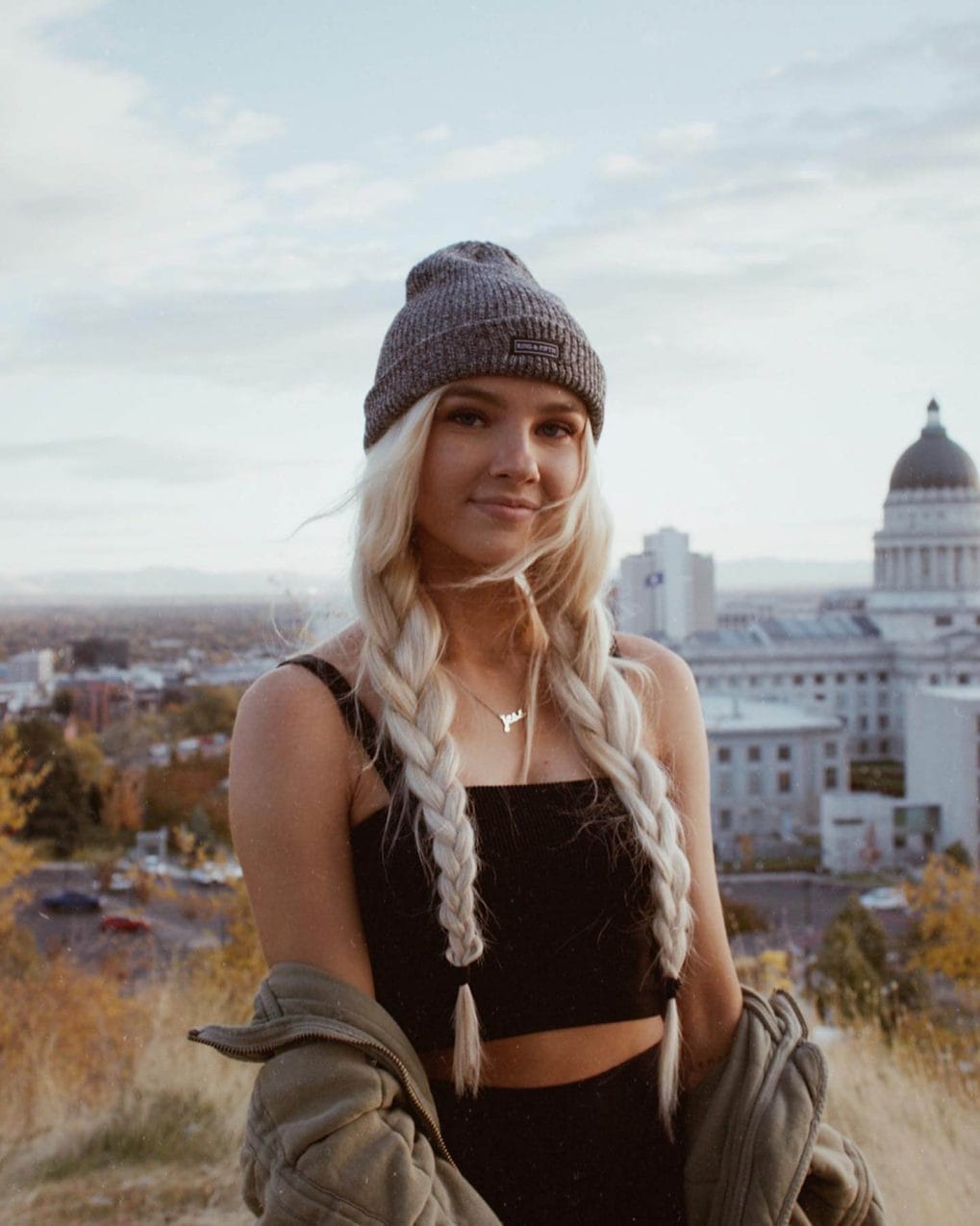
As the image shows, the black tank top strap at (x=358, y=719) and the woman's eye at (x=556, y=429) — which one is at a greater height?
the woman's eye at (x=556, y=429)

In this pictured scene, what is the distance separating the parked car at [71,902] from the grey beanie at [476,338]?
9549 millimetres

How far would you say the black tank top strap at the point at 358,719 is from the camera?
1.61 m

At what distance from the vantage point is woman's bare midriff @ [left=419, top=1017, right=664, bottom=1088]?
1.61m

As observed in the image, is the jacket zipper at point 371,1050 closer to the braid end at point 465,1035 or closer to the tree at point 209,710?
the braid end at point 465,1035

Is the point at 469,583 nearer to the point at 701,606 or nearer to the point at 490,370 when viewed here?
the point at 490,370

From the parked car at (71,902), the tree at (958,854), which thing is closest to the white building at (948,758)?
the tree at (958,854)

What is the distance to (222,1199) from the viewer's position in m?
3.68

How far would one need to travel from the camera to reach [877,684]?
48.7 m

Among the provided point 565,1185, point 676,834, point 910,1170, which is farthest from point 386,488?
point 910,1170

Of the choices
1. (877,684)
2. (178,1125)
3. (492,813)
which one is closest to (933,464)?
(877,684)

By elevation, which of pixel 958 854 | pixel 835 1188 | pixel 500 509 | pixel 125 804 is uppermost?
pixel 500 509

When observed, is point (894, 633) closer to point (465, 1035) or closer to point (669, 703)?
point (669, 703)

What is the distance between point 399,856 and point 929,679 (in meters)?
47.9

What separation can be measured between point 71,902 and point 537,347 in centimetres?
982
